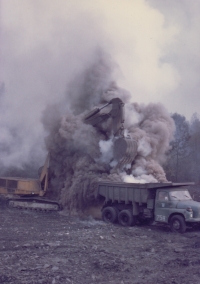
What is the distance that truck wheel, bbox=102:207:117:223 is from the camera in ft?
59.1

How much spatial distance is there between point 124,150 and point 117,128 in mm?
1771

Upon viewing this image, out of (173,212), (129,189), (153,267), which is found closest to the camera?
(153,267)

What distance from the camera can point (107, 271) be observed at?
8930 millimetres

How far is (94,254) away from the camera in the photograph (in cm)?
1074

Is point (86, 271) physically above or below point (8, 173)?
below

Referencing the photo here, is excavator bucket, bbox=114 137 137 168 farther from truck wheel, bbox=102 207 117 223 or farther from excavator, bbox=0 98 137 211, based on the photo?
truck wheel, bbox=102 207 117 223

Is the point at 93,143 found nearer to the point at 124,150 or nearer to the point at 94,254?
the point at 124,150

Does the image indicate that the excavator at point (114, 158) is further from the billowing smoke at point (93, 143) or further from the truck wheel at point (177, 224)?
the truck wheel at point (177, 224)

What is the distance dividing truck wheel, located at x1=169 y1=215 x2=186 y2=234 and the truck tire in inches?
82.3

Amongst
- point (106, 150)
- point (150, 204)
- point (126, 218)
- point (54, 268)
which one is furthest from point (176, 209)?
point (54, 268)

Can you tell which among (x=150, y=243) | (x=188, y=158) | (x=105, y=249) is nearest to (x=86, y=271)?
(x=105, y=249)

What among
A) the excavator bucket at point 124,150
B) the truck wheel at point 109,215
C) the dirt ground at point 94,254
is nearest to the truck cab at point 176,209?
the dirt ground at point 94,254

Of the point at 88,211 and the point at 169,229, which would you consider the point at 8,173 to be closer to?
the point at 88,211

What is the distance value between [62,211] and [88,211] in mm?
1821
